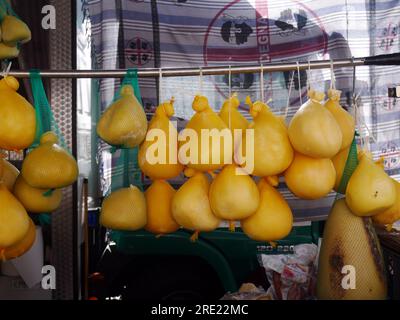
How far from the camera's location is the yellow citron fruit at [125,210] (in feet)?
6.03

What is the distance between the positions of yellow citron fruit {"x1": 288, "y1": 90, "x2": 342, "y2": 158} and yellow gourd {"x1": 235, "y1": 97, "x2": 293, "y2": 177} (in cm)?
4

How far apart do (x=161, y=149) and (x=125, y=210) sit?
28 cm

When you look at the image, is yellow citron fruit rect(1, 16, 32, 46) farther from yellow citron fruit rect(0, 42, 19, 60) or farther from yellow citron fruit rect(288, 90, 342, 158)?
yellow citron fruit rect(288, 90, 342, 158)

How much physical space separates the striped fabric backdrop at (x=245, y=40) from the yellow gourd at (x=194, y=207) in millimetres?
1412

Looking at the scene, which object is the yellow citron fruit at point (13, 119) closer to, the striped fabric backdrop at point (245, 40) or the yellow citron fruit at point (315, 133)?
the yellow citron fruit at point (315, 133)

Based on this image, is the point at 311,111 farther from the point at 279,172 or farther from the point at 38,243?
the point at 38,243

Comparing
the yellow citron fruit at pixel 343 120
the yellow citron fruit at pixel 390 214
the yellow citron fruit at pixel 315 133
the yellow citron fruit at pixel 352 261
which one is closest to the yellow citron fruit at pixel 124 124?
the yellow citron fruit at pixel 315 133

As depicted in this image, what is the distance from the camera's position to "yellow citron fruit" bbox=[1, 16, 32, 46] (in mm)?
2203

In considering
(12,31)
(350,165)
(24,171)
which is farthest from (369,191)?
(12,31)

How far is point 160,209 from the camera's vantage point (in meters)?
1.89

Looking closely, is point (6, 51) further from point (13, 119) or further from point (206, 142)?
point (206, 142)
